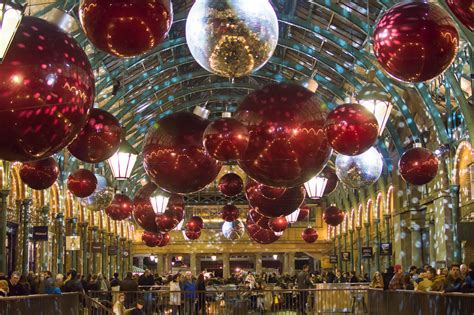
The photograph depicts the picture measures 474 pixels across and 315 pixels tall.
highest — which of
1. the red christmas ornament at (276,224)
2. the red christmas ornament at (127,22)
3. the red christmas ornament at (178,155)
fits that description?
the red christmas ornament at (127,22)

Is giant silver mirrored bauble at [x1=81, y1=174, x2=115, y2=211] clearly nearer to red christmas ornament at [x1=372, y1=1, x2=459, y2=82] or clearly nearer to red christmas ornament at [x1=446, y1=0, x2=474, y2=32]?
red christmas ornament at [x1=372, y1=1, x2=459, y2=82]

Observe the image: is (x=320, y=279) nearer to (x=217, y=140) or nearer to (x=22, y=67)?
(x=217, y=140)

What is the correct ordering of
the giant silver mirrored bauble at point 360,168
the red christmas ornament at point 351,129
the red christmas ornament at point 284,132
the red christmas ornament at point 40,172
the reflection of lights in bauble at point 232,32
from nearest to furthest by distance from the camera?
the reflection of lights in bauble at point 232,32 < the red christmas ornament at point 284,132 < the red christmas ornament at point 351,129 < the red christmas ornament at point 40,172 < the giant silver mirrored bauble at point 360,168

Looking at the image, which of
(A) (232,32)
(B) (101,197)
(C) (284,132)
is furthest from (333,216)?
(A) (232,32)

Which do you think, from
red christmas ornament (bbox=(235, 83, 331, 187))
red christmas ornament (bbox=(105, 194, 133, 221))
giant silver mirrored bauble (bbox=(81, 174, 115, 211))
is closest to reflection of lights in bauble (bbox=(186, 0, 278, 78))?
red christmas ornament (bbox=(235, 83, 331, 187))

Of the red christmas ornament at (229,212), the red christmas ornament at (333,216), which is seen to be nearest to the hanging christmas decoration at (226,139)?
the red christmas ornament at (229,212)

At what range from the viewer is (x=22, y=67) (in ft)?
11.4

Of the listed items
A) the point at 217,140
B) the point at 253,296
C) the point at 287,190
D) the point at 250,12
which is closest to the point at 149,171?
the point at 217,140

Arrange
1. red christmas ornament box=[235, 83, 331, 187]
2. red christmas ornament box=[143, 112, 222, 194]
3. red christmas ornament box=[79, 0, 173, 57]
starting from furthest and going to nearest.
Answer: red christmas ornament box=[143, 112, 222, 194] < red christmas ornament box=[235, 83, 331, 187] < red christmas ornament box=[79, 0, 173, 57]

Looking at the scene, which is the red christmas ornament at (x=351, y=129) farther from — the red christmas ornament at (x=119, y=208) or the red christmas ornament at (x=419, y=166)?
A: the red christmas ornament at (x=119, y=208)

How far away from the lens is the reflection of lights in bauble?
573cm

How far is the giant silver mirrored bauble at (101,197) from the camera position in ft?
56.1

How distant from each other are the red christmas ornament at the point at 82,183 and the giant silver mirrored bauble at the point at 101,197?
4.60 metres

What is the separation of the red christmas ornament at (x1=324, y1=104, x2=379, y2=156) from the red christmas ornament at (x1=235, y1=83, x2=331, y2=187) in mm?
1399
